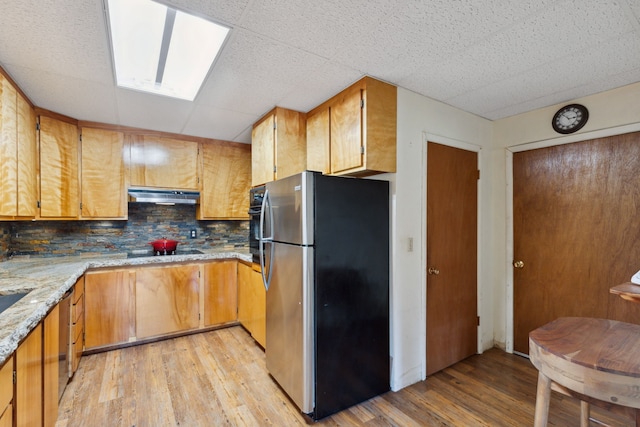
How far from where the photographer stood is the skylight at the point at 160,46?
4.90 ft

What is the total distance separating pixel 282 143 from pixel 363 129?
90 cm

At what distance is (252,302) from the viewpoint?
306cm

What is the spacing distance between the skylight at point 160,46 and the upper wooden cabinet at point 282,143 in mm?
714

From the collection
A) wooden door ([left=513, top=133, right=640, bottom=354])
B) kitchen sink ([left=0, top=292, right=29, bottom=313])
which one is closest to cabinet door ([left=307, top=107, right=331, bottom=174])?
wooden door ([left=513, top=133, right=640, bottom=354])

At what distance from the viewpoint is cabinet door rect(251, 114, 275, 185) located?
2.78 m

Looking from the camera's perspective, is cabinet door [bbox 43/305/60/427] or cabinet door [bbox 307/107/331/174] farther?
cabinet door [bbox 307/107/331/174]

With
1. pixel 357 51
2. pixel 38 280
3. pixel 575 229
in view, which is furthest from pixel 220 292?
pixel 575 229

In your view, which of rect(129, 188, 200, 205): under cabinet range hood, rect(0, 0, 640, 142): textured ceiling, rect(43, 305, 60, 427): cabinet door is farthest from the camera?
rect(129, 188, 200, 205): under cabinet range hood

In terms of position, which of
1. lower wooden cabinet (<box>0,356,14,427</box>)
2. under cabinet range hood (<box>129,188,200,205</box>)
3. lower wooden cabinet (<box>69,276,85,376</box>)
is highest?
under cabinet range hood (<box>129,188,200,205</box>)

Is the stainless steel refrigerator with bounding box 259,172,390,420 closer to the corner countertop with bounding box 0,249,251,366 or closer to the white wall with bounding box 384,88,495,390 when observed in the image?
the white wall with bounding box 384,88,495,390

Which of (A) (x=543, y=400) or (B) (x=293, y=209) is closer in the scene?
(A) (x=543, y=400)

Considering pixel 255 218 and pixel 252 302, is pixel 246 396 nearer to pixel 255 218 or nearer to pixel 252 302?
pixel 252 302

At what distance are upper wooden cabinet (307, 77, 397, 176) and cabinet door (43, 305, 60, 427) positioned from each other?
2032mm

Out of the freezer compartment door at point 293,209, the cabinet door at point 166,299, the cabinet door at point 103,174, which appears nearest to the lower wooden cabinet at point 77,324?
the cabinet door at point 166,299
